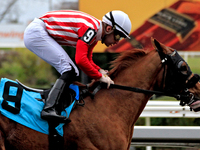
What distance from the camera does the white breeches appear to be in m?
2.96

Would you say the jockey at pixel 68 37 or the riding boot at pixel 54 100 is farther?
the jockey at pixel 68 37

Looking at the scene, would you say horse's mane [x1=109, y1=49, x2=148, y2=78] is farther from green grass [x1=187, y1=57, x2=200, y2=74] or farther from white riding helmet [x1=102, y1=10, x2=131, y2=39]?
green grass [x1=187, y1=57, x2=200, y2=74]

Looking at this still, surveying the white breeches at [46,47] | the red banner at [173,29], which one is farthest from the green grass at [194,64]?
the white breeches at [46,47]

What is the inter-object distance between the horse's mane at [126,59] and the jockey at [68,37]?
0.54 ft

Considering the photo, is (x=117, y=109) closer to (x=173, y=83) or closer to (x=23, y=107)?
(x=173, y=83)

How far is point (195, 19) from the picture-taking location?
6.02 metres

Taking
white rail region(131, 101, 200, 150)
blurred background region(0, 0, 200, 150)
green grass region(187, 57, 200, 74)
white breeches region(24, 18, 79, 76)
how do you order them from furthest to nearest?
green grass region(187, 57, 200, 74) → blurred background region(0, 0, 200, 150) → white rail region(131, 101, 200, 150) → white breeches region(24, 18, 79, 76)

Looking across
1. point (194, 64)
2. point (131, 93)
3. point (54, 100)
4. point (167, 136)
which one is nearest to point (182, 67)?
point (131, 93)

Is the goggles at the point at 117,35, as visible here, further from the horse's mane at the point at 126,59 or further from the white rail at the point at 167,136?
the white rail at the point at 167,136

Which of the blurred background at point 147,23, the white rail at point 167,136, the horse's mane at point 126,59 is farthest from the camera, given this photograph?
the blurred background at point 147,23

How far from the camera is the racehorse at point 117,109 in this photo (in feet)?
9.12

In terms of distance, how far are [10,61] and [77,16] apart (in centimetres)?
1203

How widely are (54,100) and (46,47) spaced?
22.8 inches

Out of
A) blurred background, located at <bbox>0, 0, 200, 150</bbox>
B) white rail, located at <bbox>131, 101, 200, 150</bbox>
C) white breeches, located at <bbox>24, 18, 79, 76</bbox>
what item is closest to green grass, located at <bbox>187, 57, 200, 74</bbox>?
blurred background, located at <bbox>0, 0, 200, 150</bbox>
